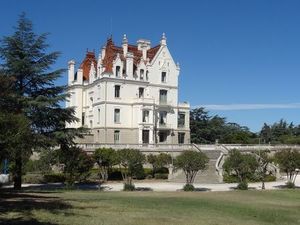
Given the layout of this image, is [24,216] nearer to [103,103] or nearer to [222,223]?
[222,223]

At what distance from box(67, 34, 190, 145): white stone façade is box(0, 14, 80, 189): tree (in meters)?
28.9

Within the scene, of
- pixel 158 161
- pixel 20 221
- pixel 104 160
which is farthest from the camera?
pixel 158 161

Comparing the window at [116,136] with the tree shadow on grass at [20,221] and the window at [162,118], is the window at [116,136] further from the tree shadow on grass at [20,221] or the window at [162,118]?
the tree shadow on grass at [20,221]

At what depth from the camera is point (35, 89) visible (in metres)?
33.3

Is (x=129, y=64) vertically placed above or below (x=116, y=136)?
above

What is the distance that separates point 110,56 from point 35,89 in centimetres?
3266

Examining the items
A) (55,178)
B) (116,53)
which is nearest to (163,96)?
(116,53)

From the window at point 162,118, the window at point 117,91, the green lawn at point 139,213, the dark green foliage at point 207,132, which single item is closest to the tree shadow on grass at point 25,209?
the green lawn at point 139,213

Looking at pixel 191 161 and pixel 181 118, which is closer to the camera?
pixel 191 161

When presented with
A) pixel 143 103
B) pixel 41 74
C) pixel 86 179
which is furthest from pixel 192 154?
pixel 143 103

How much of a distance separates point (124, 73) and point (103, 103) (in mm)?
5005

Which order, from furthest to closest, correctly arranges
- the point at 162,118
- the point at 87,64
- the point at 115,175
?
1. the point at 87,64
2. the point at 162,118
3. the point at 115,175

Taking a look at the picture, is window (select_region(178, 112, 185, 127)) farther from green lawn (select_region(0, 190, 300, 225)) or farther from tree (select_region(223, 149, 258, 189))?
green lawn (select_region(0, 190, 300, 225))

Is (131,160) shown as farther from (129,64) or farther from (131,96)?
(129,64)
